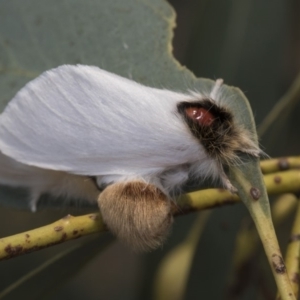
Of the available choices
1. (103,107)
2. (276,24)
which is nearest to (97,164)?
(103,107)

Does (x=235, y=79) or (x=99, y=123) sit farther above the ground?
(x=99, y=123)

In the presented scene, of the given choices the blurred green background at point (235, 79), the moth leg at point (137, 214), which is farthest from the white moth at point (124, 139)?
the blurred green background at point (235, 79)

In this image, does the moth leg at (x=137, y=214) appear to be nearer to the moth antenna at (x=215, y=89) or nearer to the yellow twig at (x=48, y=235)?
the yellow twig at (x=48, y=235)

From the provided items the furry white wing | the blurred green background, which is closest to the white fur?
the furry white wing

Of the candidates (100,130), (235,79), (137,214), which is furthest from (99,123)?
(235,79)

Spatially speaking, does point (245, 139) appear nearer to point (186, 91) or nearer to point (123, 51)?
point (186, 91)

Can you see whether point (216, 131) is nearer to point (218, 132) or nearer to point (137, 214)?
point (218, 132)
